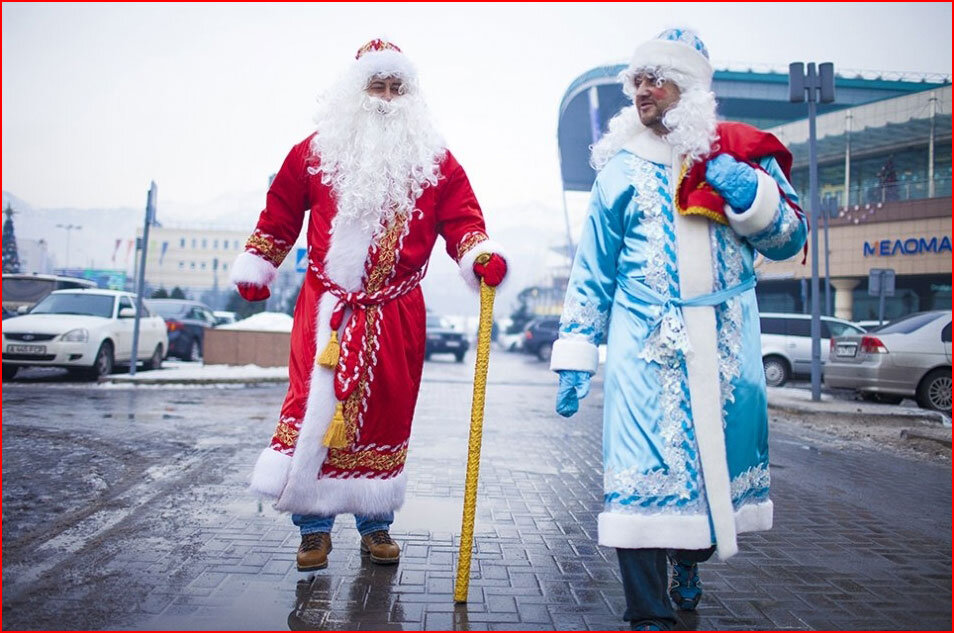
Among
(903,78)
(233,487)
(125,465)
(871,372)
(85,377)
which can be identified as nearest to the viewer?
(233,487)

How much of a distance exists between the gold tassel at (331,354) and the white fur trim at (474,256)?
653 mm

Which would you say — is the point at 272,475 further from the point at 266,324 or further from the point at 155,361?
the point at 266,324

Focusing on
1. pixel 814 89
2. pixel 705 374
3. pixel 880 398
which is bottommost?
pixel 880 398

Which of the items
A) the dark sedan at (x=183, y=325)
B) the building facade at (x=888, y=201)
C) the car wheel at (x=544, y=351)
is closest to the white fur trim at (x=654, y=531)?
the dark sedan at (x=183, y=325)

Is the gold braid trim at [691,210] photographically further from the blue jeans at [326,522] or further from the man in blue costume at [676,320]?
the blue jeans at [326,522]

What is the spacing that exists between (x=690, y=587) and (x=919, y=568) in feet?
4.58

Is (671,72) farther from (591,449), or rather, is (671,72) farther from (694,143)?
(591,449)

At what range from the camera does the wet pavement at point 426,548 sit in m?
2.91

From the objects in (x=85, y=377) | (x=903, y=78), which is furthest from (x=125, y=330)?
(x=903, y=78)

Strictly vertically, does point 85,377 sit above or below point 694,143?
below

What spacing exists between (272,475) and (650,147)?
78.3 inches

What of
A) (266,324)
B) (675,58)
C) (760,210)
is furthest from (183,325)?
(760,210)

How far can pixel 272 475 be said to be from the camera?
340 cm

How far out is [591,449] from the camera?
7.34m
